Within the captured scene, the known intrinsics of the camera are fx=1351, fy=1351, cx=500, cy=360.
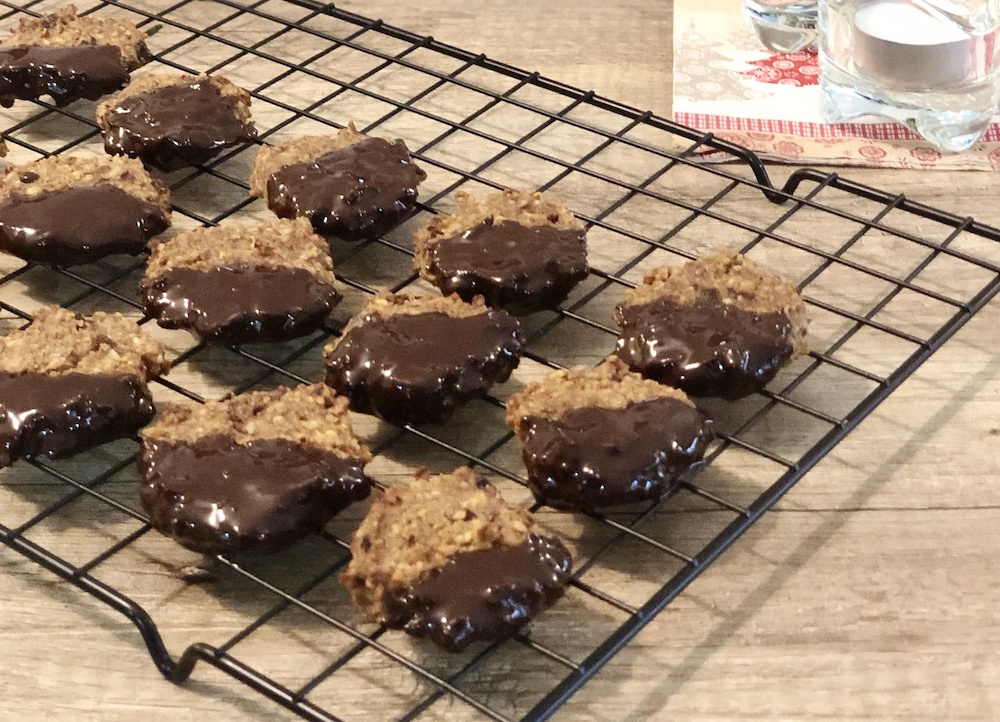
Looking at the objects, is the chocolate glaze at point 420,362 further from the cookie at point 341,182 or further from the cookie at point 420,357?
the cookie at point 341,182

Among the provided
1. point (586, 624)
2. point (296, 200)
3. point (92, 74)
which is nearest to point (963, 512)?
point (586, 624)

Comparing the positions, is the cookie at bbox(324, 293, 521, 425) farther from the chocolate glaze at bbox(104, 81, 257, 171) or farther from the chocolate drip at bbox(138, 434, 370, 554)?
the chocolate glaze at bbox(104, 81, 257, 171)

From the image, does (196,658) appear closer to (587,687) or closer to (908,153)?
(587,687)

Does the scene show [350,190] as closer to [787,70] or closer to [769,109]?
[769,109]

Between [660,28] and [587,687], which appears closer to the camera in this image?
Result: [587,687]

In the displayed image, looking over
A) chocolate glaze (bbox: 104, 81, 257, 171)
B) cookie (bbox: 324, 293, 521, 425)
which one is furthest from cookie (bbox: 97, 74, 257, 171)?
cookie (bbox: 324, 293, 521, 425)
